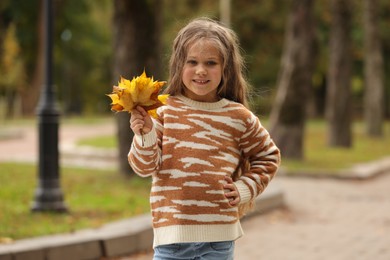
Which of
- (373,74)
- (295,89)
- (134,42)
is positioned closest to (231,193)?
(134,42)

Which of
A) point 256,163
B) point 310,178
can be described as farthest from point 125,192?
point 256,163

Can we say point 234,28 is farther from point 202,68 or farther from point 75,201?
point 202,68

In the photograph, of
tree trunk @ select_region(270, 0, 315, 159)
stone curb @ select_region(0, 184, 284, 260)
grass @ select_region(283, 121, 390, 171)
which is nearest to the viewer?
stone curb @ select_region(0, 184, 284, 260)

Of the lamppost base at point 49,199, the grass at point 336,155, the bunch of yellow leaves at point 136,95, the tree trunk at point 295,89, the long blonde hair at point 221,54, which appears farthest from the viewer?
the tree trunk at point 295,89

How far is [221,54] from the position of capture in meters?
3.44

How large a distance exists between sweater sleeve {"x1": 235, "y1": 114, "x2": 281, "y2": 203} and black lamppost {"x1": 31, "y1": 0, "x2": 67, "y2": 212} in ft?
15.3

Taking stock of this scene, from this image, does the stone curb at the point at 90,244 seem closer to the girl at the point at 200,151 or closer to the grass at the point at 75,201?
the grass at the point at 75,201

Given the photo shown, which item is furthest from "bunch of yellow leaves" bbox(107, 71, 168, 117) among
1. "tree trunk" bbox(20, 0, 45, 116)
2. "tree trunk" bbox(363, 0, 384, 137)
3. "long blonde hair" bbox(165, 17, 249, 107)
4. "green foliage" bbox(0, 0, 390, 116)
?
"tree trunk" bbox(20, 0, 45, 116)

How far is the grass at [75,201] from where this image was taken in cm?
698

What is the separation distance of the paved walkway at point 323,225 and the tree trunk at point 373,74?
41.2 feet

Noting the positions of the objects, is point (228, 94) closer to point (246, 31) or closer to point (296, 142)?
point (296, 142)

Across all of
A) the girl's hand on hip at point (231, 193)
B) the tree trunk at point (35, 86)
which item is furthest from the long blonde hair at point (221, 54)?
the tree trunk at point (35, 86)

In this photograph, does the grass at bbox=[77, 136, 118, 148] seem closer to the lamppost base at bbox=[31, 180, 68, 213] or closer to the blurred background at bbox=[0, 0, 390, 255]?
the blurred background at bbox=[0, 0, 390, 255]

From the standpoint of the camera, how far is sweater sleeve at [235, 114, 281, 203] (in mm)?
3498
